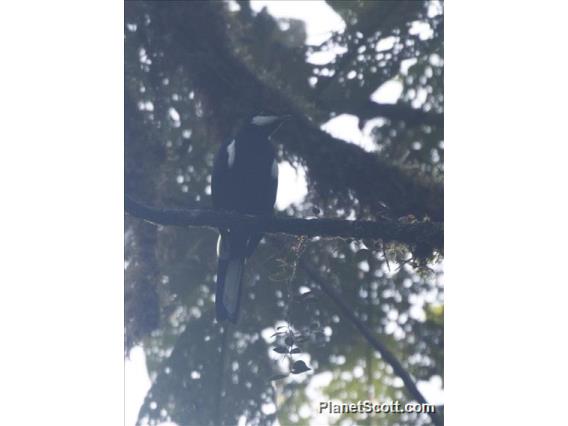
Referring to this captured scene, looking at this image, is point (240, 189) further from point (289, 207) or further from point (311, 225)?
point (311, 225)

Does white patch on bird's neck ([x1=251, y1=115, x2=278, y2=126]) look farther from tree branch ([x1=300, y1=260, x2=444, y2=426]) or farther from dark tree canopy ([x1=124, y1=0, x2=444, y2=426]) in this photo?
tree branch ([x1=300, y1=260, x2=444, y2=426])

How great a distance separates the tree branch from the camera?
2512mm

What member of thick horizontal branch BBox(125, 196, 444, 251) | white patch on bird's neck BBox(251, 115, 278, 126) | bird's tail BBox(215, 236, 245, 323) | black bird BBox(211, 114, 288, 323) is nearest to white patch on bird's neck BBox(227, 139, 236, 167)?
black bird BBox(211, 114, 288, 323)

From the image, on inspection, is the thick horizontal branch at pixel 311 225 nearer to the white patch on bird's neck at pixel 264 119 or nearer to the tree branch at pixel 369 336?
the tree branch at pixel 369 336

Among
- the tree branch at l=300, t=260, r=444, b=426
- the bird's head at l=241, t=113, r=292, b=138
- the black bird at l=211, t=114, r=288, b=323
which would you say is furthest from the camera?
the bird's head at l=241, t=113, r=292, b=138

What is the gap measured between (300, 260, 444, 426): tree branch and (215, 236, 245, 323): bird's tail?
0.76 ft

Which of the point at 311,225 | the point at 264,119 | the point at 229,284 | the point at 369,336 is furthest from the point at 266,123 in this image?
the point at 369,336

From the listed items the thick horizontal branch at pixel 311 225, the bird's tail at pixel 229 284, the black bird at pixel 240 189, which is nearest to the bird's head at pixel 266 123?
the black bird at pixel 240 189

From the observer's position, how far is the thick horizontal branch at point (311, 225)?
2588 mm

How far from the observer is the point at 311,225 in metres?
2.63

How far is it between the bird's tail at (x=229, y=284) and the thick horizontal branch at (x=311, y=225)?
0.14 m
